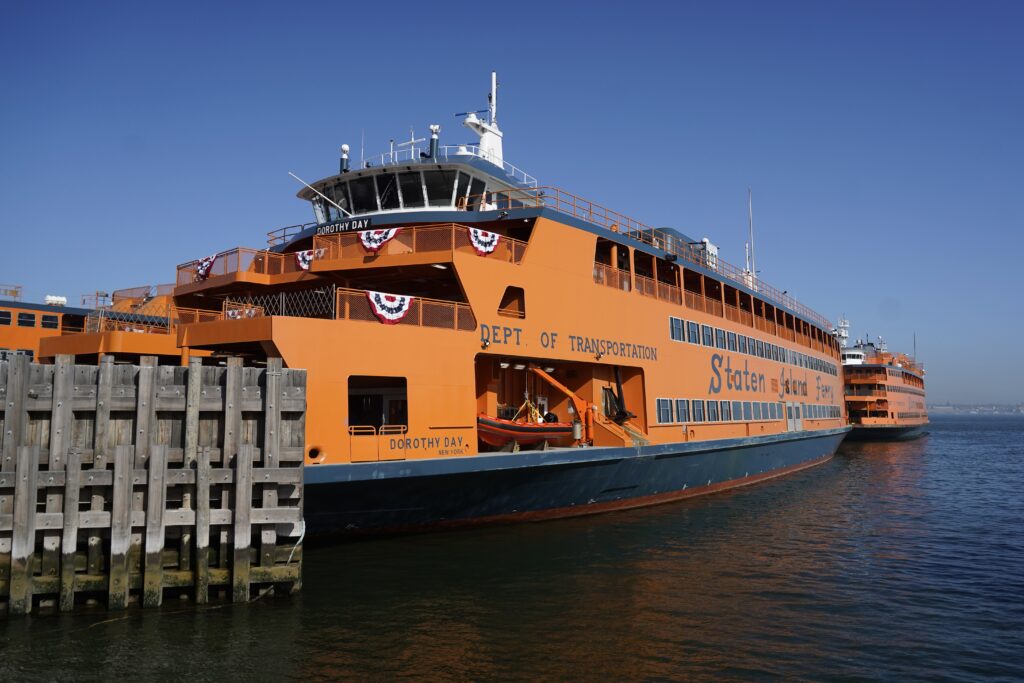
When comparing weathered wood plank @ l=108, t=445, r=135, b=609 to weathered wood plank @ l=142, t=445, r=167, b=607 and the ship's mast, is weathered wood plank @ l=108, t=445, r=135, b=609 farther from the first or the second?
the ship's mast

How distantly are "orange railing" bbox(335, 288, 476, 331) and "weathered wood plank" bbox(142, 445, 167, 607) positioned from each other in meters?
4.13

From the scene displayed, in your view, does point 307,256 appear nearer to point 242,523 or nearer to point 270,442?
point 270,442

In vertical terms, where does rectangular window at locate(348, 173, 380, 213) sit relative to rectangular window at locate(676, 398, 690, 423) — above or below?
above

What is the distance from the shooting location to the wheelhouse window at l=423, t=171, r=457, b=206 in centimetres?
1883

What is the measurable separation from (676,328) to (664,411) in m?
3.05

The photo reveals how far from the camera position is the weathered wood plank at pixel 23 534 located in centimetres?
912

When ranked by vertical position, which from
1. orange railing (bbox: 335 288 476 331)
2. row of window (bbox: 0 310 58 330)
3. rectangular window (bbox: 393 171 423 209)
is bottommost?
orange railing (bbox: 335 288 476 331)

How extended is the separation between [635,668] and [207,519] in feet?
20.3

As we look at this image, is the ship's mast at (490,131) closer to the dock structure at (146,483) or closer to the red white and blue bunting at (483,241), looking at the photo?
the red white and blue bunting at (483,241)

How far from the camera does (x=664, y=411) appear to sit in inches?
838

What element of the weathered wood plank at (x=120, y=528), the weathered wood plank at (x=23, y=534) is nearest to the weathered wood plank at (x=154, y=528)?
the weathered wood plank at (x=120, y=528)

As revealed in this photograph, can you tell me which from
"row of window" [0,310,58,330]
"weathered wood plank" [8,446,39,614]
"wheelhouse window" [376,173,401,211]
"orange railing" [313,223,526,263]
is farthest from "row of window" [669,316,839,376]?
"row of window" [0,310,58,330]

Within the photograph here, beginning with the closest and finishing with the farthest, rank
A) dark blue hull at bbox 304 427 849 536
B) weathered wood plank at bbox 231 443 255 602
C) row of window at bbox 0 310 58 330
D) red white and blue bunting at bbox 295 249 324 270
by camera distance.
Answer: weathered wood plank at bbox 231 443 255 602 → dark blue hull at bbox 304 427 849 536 → red white and blue bunting at bbox 295 249 324 270 → row of window at bbox 0 310 58 330

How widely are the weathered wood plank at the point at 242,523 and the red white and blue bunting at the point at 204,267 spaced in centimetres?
812
